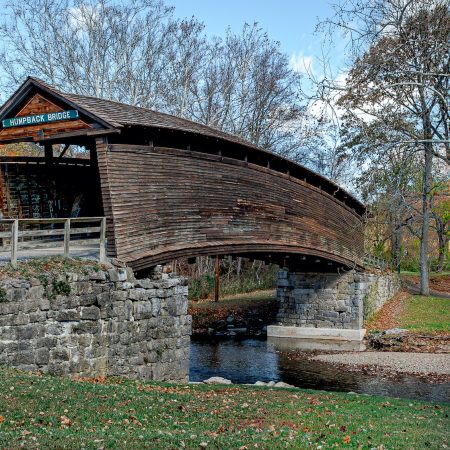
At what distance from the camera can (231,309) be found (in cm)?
2916

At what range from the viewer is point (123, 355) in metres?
12.4

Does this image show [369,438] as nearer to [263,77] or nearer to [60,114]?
[60,114]

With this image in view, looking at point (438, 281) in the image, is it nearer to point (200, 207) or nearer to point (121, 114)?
point (200, 207)

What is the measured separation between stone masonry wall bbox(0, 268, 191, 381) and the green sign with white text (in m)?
3.52

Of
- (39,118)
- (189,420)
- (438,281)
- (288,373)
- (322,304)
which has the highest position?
(39,118)

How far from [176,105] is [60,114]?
684 inches

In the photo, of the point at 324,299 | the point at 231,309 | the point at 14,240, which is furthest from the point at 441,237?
the point at 14,240

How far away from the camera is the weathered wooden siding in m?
13.7

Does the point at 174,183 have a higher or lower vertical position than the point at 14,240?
higher

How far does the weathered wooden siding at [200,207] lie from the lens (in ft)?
44.9

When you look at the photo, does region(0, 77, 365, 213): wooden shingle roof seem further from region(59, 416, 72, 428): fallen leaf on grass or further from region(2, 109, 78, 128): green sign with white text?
region(59, 416, 72, 428): fallen leaf on grass

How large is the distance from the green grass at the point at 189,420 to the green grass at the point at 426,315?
13.4m

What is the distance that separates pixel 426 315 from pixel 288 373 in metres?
9.58

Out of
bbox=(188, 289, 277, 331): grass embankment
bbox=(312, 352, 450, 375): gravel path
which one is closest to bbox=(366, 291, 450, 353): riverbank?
bbox=(312, 352, 450, 375): gravel path
